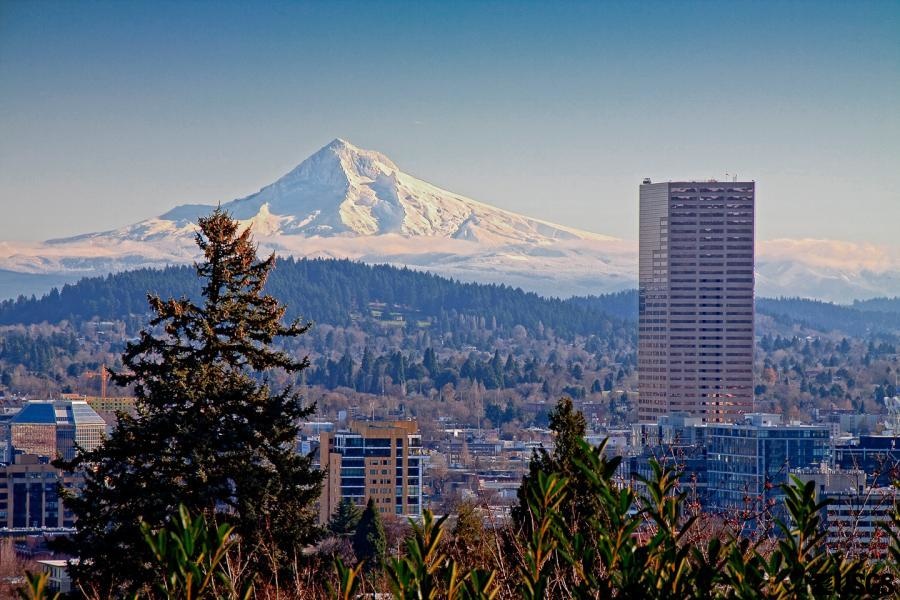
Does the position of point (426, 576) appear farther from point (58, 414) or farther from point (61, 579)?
point (58, 414)

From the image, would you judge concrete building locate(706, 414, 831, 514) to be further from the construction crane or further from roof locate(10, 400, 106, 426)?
the construction crane

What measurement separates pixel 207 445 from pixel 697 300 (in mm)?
99174

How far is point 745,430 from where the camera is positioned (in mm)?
78438

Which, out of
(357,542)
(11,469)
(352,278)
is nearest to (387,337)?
(352,278)

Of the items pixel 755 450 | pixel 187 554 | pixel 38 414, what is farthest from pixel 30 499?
pixel 187 554

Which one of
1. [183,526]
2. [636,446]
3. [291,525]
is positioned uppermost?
[183,526]

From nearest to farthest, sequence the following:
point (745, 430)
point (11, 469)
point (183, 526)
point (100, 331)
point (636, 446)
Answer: point (183, 526) → point (11, 469) → point (745, 430) → point (636, 446) → point (100, 331)

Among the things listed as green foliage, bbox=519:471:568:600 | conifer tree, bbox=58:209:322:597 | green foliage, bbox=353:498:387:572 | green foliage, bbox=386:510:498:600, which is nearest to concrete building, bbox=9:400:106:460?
green foliage, bbox=353:498:387:572

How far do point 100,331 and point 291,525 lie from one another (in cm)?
16967

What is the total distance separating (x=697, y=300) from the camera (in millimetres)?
109500

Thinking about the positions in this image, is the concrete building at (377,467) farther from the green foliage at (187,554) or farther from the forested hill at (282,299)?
the forested hill at (282,299)

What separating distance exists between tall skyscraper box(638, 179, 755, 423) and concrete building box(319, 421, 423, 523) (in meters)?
31.8

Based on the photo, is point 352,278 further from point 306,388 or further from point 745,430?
point 745,430

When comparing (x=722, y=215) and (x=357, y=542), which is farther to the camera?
(x=722, y=215)
